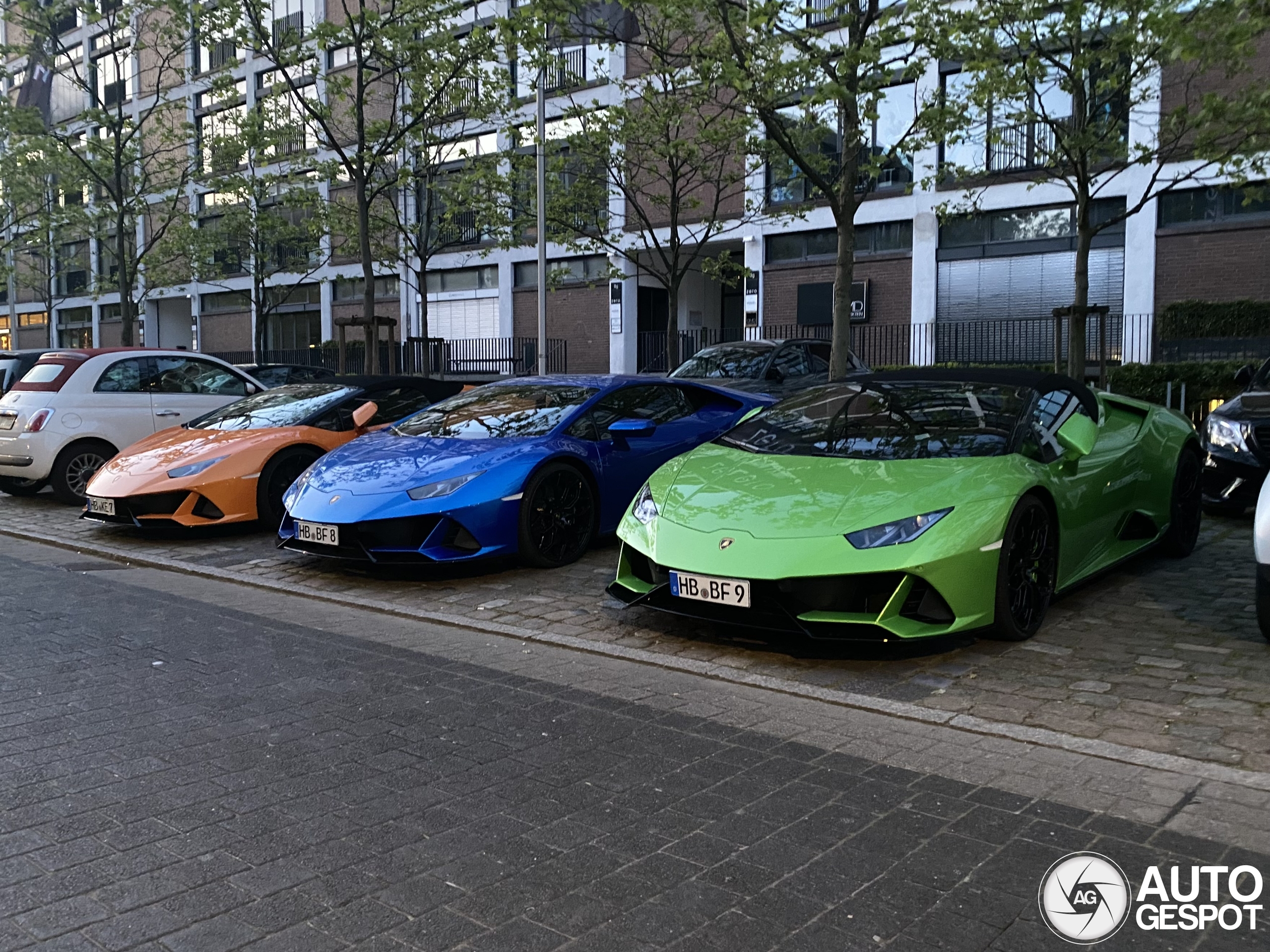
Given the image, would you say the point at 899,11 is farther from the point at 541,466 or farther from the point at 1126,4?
the point at 541,466

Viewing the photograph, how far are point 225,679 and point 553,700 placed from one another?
159cm

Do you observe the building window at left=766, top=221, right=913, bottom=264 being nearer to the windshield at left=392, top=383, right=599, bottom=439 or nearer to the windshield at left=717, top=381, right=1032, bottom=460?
the windshield at left=392, top=383, right=599, bottom=439

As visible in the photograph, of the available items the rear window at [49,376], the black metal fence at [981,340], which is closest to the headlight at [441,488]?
the rear window at [49,376]

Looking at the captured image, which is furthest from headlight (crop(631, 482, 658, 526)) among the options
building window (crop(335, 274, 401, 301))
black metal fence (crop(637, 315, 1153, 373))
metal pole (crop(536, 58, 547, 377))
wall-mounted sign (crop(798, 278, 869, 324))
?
building window (crop(335, 274, 401, 301))

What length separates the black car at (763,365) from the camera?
45.4 ft

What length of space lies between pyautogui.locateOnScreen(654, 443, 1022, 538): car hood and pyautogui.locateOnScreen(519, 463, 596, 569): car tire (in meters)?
1.59

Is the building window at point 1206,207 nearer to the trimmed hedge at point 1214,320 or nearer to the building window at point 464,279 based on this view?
the trimmed hedge at point 1214,320

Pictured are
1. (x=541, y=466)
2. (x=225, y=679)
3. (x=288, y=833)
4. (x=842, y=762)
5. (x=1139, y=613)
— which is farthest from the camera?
(x=541, y=466)

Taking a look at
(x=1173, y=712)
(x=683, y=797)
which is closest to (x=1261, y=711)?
(x=1173, y=712)

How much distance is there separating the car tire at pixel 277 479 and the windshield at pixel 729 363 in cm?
569

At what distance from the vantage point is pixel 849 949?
262 centimetres

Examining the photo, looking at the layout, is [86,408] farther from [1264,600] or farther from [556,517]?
[1264,600]

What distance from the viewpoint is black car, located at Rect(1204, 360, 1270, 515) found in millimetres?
8266

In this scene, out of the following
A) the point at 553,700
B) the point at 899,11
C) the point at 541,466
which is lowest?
the point at 553,700
